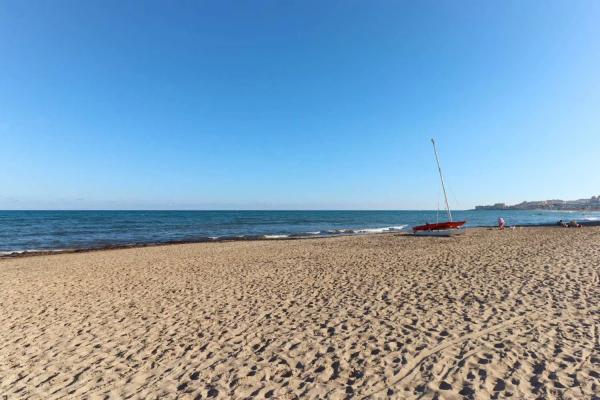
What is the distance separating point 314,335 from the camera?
260 inches

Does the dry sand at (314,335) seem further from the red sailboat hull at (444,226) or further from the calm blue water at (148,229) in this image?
the calm blue water at (148,229)

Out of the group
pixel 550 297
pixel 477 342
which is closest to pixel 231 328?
pixel 477 342

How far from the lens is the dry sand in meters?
4.85

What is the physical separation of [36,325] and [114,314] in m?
1.75

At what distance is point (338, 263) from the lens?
15539 mm

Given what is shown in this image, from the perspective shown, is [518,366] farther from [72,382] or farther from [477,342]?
[72,382]

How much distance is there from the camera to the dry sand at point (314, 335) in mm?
4851

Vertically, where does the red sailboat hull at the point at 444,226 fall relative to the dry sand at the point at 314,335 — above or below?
above

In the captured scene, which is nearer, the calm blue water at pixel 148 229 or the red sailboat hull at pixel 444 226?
the red sailboat hull at pixel 444 226

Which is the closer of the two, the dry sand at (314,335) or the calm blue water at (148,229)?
the dry sand at (314,335)

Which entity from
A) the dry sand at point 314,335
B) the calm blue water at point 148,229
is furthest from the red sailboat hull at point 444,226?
the calm blue water at point 148,229

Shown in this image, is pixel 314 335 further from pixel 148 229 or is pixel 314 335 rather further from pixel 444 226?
pixel 148 229

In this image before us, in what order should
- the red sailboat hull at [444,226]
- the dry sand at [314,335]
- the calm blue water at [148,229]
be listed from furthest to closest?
the calm blue water at [148,229], the red sailboat hull at [444,226], the dry sand at [314,335]

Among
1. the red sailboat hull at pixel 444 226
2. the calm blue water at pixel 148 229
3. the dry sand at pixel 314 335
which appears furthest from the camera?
the calm blue water at pixel 148 229
